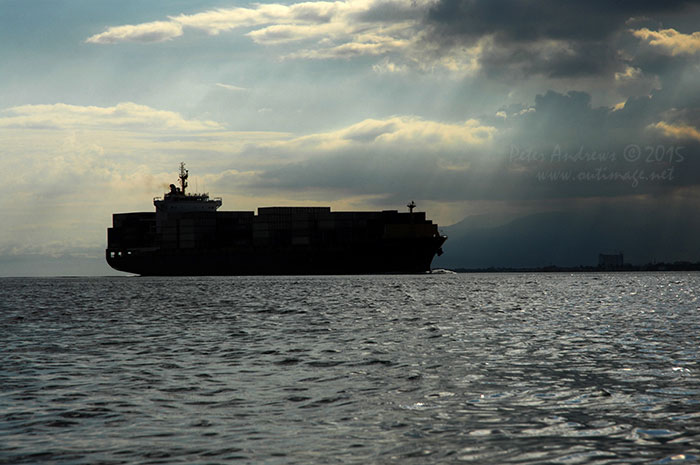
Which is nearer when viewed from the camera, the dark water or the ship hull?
the dark water

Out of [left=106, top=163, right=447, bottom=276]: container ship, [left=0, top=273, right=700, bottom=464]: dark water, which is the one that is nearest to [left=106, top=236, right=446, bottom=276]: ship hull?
[left=106, top=163, right=447, bottom=276]: container ship

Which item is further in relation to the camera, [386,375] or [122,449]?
[386,375]

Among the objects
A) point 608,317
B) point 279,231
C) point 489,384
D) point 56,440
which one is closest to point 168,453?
point 56,440

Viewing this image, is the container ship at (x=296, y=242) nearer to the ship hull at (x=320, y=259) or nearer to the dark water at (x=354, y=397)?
the ship hull at (x=320, y=259)

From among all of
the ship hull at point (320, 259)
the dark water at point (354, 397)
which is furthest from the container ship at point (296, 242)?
the dark water at point (354, 397)

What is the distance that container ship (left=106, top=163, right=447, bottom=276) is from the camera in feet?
449

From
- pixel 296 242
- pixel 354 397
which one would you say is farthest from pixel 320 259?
pixel 354 397

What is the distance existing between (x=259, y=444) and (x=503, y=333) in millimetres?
17392

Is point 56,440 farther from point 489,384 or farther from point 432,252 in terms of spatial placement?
point 432,252

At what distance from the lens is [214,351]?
20906mm

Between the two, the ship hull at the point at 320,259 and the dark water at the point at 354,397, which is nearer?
the dark water at the point at 354,397

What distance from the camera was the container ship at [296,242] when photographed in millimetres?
136875

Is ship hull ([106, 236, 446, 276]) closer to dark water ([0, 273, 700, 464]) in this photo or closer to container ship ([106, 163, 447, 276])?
container ship ([106, 163, 447, 276])

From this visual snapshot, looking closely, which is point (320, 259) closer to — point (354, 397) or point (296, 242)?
point (296, 242)
